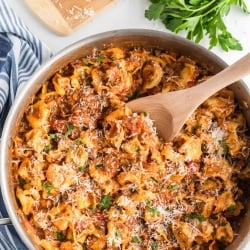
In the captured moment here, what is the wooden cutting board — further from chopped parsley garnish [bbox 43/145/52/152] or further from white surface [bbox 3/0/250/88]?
chopped parsley garnish [bbox 43/145/52/152]

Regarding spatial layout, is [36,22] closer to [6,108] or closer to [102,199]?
[6,108]

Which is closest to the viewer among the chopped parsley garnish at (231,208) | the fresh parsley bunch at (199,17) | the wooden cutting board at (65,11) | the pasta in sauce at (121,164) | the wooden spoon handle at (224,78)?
the wooden spoon handle at (224,78)

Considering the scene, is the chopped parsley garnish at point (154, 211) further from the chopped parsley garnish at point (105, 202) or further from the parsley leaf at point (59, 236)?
the parsley leaf at point (59, 236)

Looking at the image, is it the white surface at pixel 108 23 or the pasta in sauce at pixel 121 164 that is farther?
the white surface at pixel 108 23

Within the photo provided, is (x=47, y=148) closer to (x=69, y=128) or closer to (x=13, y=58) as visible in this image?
(x=69, y=128)

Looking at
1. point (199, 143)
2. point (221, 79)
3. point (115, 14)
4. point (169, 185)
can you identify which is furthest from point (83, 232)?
point (115, 14)

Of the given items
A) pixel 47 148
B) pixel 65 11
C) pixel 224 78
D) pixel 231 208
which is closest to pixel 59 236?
pixel 47 148

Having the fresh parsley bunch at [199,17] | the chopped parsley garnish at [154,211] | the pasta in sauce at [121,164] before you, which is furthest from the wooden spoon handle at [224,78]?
the chopped parsley garnish at [154,211]
